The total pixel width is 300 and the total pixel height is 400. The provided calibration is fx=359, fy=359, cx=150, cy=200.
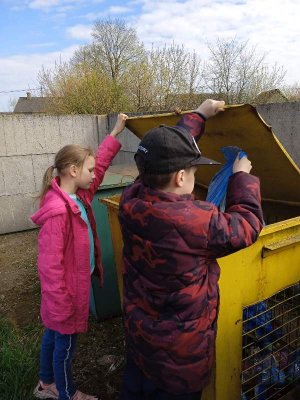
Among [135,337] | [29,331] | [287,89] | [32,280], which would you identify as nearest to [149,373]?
[135,337]

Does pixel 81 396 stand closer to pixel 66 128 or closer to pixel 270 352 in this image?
pixel 270 352

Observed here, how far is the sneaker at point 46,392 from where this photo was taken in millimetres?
2393

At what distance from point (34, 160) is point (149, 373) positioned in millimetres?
5546

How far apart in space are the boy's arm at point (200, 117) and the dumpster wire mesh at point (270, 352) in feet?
3.36

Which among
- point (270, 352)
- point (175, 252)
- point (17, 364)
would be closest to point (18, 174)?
point (17, 364)

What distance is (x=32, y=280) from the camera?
4547mm

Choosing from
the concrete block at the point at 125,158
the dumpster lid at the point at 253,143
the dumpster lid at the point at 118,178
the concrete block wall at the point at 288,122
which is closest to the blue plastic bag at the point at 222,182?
the dumpster lid at the point at 253,143

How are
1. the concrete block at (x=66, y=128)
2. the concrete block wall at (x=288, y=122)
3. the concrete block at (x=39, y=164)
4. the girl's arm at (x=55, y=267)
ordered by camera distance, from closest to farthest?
the girl's arm at (x=55, y=267) < the concrete block wall at (x=288, y=122) < the concrete block at (x=39, y=164) < the concrete block at (x=66, y=128)

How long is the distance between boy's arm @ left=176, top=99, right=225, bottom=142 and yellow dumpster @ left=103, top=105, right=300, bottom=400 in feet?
0.28

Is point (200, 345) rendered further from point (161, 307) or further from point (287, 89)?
point (287, 89)

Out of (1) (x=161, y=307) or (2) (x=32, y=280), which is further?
(2) (x=32, y=280)

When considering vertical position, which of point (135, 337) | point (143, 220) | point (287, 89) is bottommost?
point (135, 337)

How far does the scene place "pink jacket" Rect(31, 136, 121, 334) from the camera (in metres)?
2.02

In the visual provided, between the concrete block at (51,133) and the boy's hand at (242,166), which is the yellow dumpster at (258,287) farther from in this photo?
the concrete block at (51,133)
